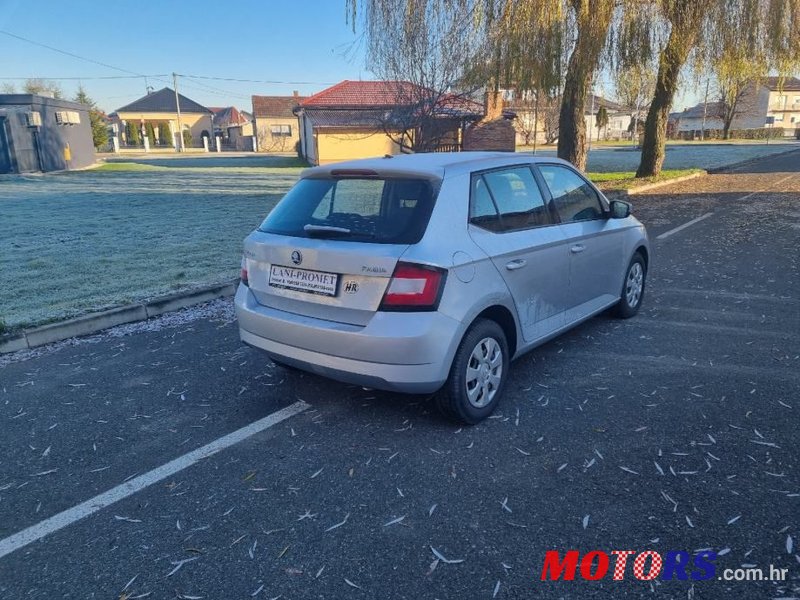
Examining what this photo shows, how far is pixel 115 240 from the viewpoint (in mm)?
10703

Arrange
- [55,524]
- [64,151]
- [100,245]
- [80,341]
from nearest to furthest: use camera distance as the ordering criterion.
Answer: [55,524] < [80,341] < [100,245] < [64,151]

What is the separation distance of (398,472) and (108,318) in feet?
13.6

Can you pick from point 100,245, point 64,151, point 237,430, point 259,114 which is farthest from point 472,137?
point 259,114

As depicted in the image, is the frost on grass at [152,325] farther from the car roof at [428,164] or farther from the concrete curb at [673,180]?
the concrete curb at [673,180]

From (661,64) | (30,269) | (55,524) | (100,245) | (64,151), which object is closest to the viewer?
(55,524)

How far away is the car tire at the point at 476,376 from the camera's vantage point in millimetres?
3611

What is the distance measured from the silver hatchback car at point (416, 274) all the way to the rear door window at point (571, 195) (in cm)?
6

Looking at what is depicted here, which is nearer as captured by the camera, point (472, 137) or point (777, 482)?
point (777, 482)

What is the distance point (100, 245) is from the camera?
10.2 m

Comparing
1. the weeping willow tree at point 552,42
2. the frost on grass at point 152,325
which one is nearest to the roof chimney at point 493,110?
the weeping willow tree at point 552,42

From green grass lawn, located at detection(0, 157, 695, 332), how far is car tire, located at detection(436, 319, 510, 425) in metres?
4.39

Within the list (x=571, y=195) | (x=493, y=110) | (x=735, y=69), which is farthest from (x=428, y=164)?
(x=493, y=110)

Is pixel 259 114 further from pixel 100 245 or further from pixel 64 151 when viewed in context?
pixel 100 245

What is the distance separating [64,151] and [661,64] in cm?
2837
